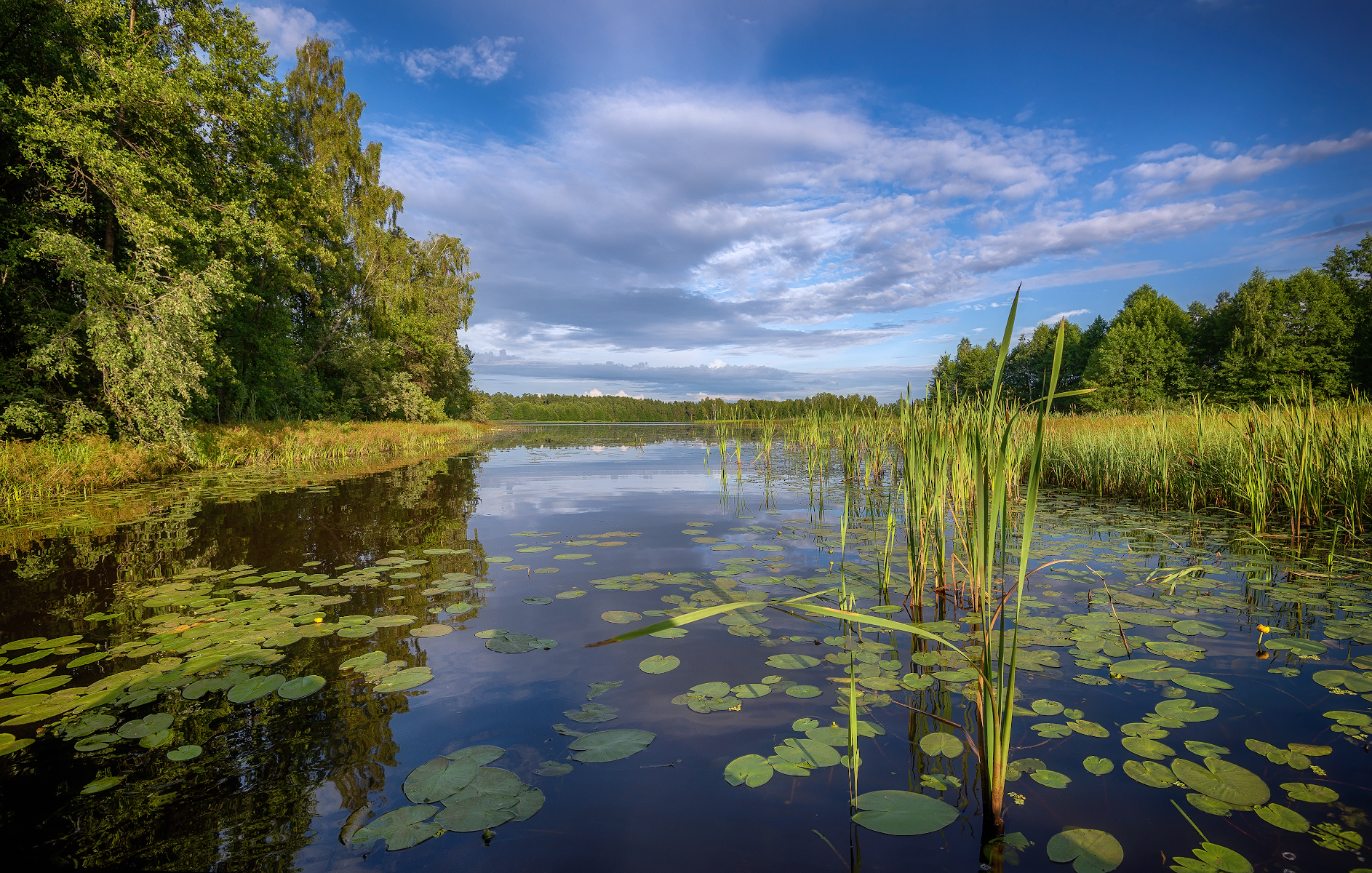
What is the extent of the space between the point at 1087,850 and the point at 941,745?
0.61 metres

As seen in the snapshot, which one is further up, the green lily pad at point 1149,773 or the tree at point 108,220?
the tree at point 108,220

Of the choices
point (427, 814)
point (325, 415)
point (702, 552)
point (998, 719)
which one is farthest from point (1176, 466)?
point (325, 415)

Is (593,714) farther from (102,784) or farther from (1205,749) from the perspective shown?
(1205,749)

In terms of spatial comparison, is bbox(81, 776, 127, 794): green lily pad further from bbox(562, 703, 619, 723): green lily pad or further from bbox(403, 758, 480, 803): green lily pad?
bbox(562, 703, 619, 723): green lily pad

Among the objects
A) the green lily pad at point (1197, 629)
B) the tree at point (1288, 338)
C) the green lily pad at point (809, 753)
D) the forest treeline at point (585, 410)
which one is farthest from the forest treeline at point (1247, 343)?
the forest treeline at point (585, 410)

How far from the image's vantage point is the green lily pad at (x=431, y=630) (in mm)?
3748

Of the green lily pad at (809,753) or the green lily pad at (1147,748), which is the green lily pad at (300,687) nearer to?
the green lily pad at (809,753)

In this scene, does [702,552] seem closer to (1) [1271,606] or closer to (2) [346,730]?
(2) [346,730]

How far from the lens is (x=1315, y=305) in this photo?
116 feet

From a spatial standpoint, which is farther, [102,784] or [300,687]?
[300,687]

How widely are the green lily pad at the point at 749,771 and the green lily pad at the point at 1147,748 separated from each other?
64.7 inches

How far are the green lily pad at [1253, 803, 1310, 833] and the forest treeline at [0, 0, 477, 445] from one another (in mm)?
15182

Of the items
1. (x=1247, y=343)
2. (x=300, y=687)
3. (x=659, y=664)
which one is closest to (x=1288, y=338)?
(x=1247, y=343)

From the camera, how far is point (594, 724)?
8.65ft
